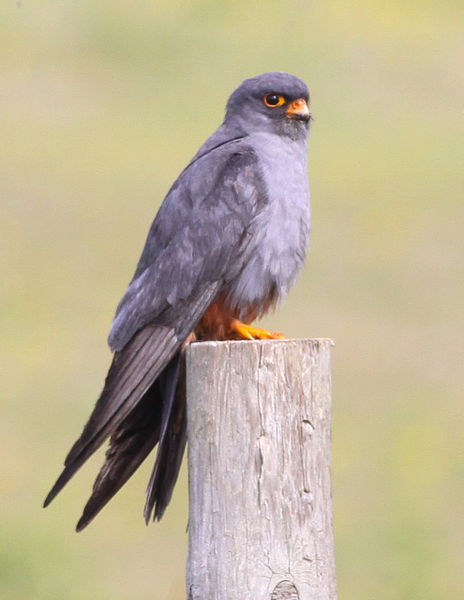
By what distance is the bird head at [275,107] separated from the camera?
262 inches

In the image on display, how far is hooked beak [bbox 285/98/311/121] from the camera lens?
664cm

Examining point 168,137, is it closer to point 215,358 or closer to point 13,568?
point 13,568

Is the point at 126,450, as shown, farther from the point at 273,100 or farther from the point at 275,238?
the point at 273,100

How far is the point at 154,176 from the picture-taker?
19.6m

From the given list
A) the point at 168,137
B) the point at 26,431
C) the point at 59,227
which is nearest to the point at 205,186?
the point at 26,431

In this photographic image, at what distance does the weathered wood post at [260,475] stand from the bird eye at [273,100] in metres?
1.88

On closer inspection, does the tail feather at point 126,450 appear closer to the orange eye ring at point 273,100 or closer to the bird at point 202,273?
the bird at point 202,273

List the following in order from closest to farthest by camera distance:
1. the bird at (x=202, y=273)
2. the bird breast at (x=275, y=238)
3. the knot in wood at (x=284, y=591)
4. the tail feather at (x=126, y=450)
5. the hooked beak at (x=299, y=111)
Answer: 1. the knot in wood at (x=284, y=591)
2. the tail feather at (x=126, y=450)
3. the bird at (x=202, y=273)
4. the bird breast at (x=275, y=238)
5. the hooked beak at (x=299, y=111)

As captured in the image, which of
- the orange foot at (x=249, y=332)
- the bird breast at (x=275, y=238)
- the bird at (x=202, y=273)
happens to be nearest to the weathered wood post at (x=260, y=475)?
the bird at (x=202, y=273)

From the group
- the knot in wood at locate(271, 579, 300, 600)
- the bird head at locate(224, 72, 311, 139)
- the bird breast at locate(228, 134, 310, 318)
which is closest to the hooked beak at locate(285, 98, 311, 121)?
the bird head at locate(224, 72, 311, 139)

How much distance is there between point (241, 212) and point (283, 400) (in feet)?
4.46

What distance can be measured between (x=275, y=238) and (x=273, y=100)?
828 millimetres

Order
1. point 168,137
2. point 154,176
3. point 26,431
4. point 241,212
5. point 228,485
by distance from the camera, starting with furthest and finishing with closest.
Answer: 1. point 168,137
2. point 154,176
3. point 26,431
4. point 241,212
5. point 228,485

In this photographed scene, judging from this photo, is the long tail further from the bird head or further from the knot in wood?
the bird head
